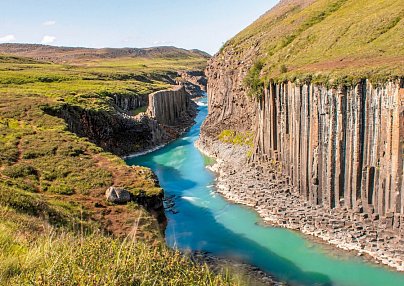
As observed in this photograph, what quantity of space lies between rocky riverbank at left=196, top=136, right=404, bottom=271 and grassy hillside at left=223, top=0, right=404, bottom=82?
8735mm

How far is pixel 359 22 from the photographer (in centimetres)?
4275

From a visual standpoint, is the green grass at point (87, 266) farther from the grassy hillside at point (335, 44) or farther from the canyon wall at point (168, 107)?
the canyon wall at point (168, 107)

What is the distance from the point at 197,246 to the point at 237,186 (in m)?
11.0

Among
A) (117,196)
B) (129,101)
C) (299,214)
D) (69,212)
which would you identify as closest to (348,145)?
(299,214)

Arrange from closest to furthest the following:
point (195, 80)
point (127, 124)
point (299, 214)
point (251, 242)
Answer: point (251, 242), point (299, 214), point (127, 124), point (195, 80)

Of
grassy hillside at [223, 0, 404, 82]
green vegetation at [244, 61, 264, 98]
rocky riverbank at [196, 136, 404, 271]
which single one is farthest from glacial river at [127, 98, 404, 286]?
grassy hillside at [223, 0, 404, 82]

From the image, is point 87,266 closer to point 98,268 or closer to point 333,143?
point 98,268

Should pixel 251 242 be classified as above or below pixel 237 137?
below

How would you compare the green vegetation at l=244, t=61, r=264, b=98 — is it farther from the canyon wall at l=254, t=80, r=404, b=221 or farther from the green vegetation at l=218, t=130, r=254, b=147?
the canyon wall at l=254, t=80, r=404, b=221

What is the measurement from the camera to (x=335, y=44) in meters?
41.2

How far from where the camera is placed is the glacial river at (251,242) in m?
23.7

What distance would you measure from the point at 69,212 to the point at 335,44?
3105cm

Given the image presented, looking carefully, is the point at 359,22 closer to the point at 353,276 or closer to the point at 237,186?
the point at 237,186

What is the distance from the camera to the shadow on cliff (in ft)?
79.1
